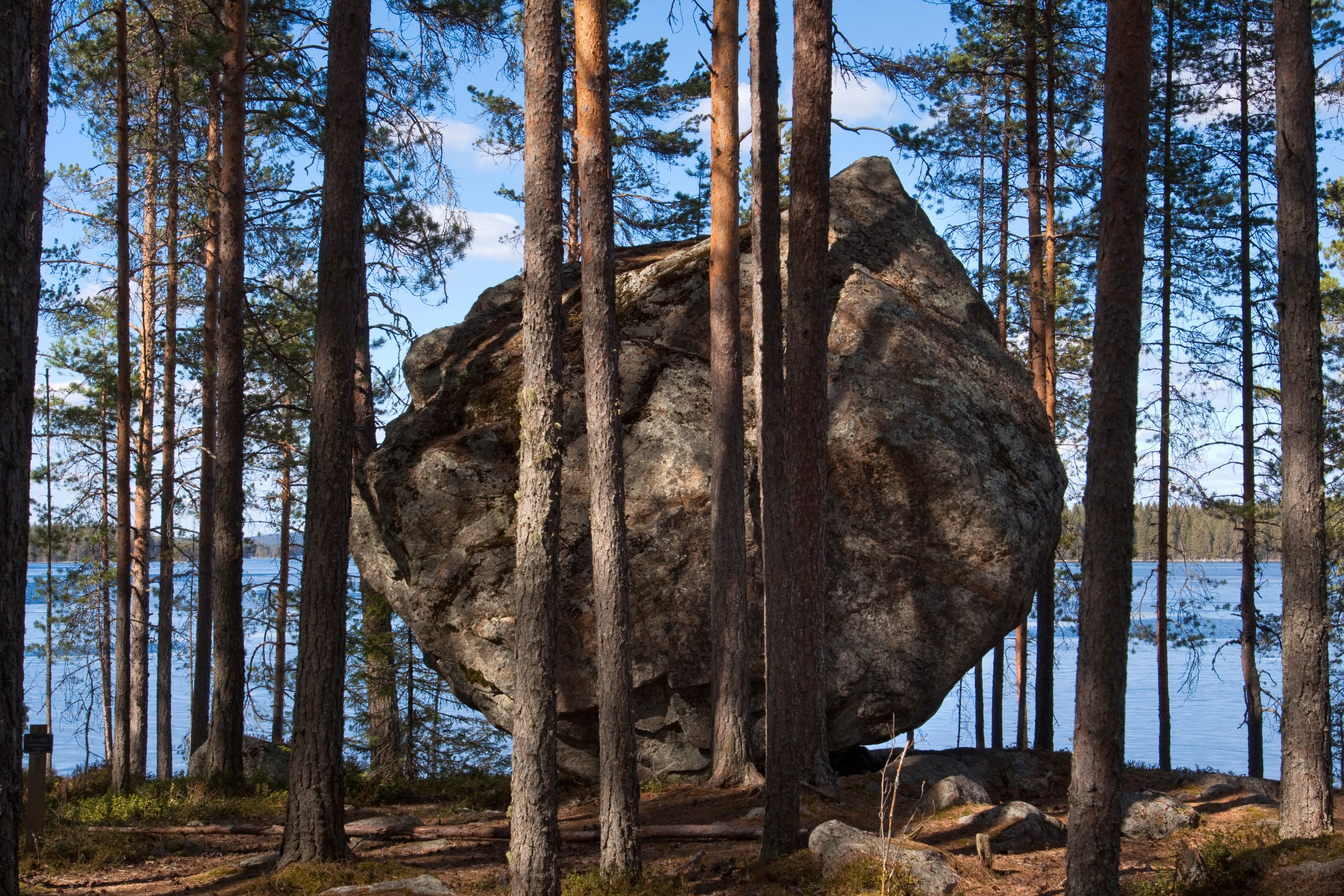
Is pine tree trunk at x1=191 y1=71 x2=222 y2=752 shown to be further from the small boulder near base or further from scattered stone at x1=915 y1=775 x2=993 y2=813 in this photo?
scattered stone at x1=915 y1=775 x2=993 y2=813

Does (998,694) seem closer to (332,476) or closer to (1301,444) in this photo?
(1301,444)

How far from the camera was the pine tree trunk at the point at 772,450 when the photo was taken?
23.4ft

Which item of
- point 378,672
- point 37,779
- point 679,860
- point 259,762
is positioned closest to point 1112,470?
point 679,860

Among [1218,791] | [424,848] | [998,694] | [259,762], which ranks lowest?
[998,694]

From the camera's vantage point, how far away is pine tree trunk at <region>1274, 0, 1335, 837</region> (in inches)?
310

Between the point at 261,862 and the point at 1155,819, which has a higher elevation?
the point at 261,862

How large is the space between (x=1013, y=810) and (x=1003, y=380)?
5.32 meters

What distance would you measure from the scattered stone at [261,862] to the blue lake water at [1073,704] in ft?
33.6

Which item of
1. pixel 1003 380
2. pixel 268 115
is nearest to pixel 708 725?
pixel 1003 380

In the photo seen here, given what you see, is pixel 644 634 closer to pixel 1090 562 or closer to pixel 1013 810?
pixel 1013 810

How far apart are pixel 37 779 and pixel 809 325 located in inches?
302

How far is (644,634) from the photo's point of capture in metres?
10.8

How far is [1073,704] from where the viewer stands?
3266cm

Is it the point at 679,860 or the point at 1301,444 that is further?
the point at 1301,444
